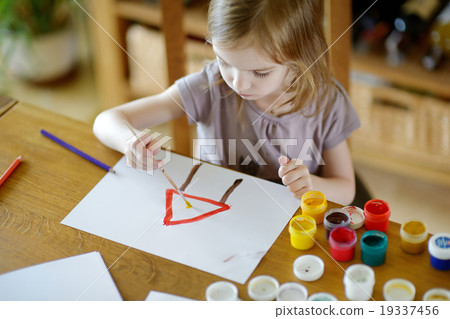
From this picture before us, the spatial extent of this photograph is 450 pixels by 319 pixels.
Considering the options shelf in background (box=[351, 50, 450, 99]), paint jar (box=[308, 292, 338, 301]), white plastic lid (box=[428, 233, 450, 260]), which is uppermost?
white plastic lid (box=[428, 233, 450, 260])

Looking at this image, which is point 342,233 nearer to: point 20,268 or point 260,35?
point 260,35

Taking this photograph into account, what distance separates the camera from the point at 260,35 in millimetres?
927

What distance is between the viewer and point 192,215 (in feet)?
3.02

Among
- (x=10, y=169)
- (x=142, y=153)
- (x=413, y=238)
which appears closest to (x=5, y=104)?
(x=10, y=169)

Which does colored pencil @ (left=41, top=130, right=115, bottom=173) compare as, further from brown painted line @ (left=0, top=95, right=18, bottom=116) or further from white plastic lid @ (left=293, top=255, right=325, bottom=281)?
white plastic lid @ (left=293, top=255, right=325, bottom=281)

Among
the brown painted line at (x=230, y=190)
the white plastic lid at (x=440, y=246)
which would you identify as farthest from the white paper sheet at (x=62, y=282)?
the white plastic lid at (x=440, y=246)

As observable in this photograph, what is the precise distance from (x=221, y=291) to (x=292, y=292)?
0.10 metres

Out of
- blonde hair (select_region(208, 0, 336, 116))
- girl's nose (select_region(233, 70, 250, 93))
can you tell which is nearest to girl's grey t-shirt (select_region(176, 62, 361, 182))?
blonde hair (select_region(208, 0, 336, 116))

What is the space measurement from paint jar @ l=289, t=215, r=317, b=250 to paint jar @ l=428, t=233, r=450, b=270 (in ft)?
0.55

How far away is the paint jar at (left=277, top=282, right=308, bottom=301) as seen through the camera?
77 cm

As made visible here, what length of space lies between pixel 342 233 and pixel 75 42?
196 centimetres

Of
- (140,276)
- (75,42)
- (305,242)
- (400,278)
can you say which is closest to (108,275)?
(140,276)

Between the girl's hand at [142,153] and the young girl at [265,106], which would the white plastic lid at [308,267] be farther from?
the girl's hand at [142,153]

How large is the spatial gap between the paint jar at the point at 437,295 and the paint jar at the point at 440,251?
47 mm
